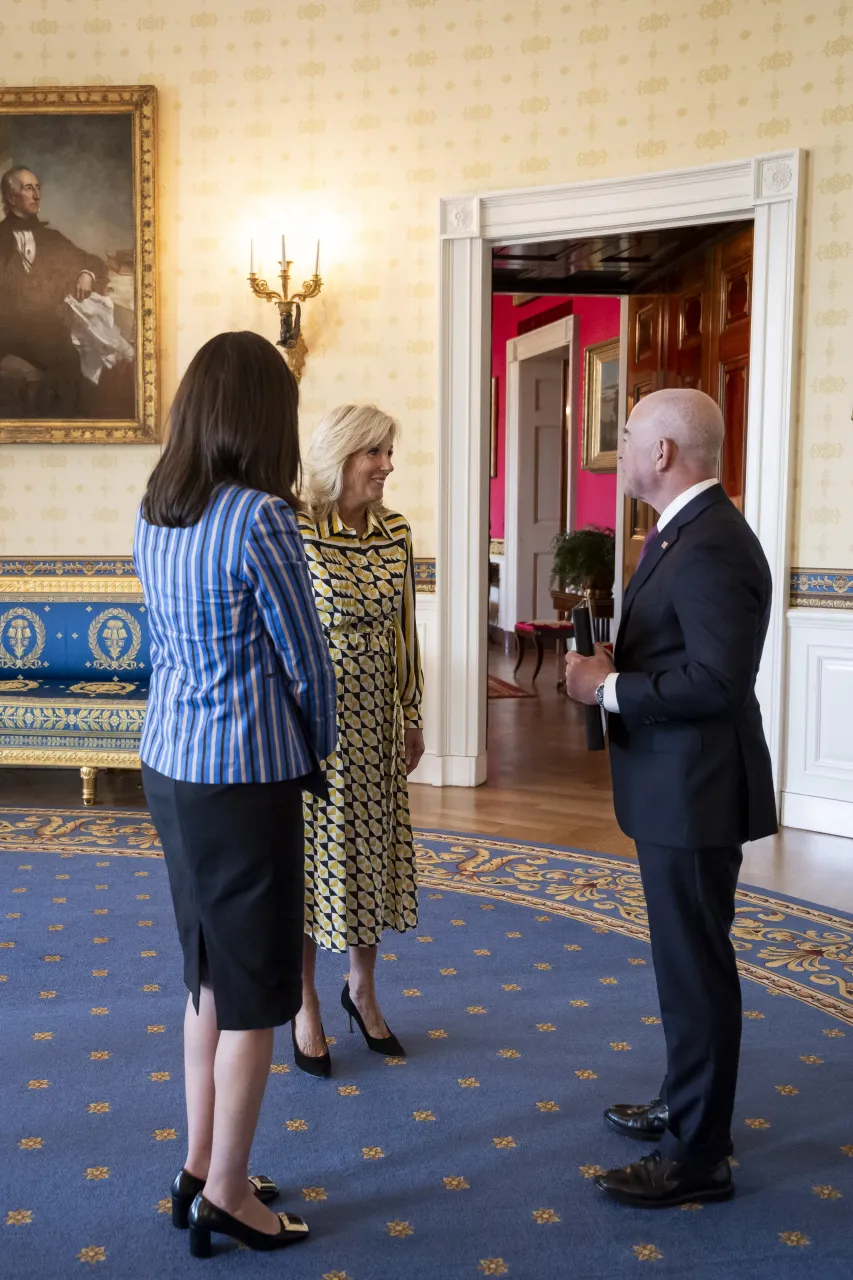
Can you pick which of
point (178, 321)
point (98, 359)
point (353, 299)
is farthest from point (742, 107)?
point (98, 359)

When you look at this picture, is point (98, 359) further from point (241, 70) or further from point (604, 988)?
point (604, 988)

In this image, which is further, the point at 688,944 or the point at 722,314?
the point at 722,314

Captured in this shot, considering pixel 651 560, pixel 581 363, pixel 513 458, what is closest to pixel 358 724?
pixel 651 560

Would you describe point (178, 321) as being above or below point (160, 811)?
above

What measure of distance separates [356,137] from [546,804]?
344 cm

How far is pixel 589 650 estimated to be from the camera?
2480mm

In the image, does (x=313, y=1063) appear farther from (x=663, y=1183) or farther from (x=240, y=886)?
(x=240, y=886)

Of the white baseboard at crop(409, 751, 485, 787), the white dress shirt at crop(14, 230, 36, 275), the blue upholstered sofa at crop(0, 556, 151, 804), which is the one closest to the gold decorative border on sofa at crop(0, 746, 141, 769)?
the blue upholstered sofa at crop(0, 556, 151, 804)

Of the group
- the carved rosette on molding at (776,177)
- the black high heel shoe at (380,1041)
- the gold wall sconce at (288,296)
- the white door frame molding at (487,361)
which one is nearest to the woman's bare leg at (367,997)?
the black high heel shoe at (380,1041)

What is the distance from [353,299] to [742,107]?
205 centimetres

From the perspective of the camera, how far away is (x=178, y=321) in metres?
6.38

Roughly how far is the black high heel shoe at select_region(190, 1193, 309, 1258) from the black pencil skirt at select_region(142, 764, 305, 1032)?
14.8 inches

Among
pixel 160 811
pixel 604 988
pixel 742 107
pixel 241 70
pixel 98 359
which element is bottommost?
pixel 604 988

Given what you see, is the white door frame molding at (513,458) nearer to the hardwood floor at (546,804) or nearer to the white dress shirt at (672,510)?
the hardwood floor at (546,804)
